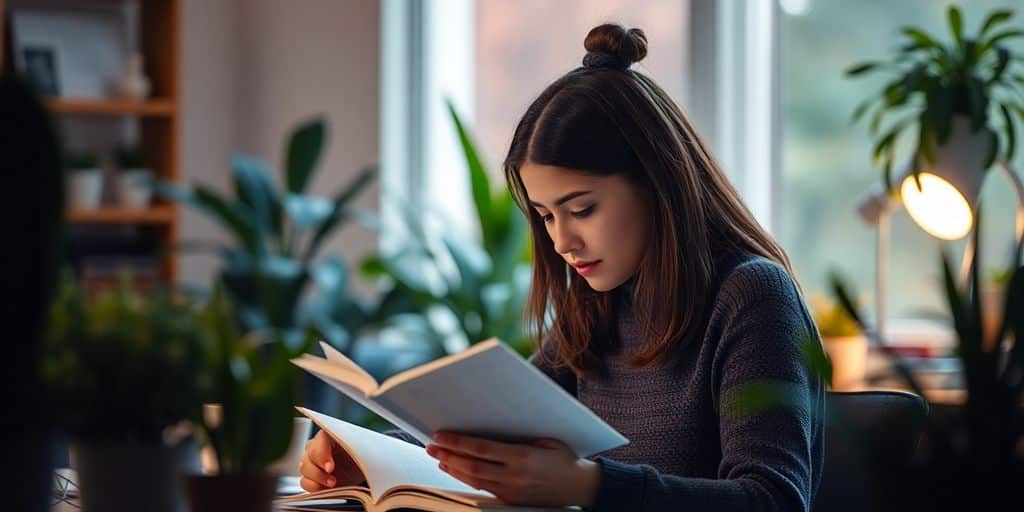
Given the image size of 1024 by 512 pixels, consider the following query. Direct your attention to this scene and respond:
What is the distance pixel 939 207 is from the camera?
245cm

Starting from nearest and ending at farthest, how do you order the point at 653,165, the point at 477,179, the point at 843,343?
the point at 653,165 < the point at 843,343 < the point at 477,179

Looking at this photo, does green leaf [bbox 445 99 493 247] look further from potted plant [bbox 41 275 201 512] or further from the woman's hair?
potted plant [bbox 41 275 201 512]

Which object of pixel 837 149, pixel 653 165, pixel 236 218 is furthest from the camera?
pixel 236 218

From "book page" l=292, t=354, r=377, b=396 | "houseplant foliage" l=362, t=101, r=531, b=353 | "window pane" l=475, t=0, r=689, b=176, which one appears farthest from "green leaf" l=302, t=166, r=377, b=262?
"book page" l=292, t=354, r=377, b=396

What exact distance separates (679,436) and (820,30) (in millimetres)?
1790

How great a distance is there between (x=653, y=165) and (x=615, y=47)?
0.17 meters

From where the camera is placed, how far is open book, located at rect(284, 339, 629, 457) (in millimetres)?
1124

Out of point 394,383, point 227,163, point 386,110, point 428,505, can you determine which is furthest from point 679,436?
point 227,163

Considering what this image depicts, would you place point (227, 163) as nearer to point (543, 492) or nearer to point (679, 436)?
point (679, 436)

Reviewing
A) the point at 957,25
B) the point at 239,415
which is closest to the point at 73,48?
the point at 957,25

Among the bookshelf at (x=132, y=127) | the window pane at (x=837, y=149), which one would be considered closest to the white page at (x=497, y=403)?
the window pane at (x=837, y=149)

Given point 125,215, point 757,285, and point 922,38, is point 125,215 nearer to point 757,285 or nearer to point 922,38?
point 922,38

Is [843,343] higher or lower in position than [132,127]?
lower

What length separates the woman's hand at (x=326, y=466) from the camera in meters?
1.54
